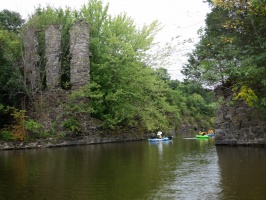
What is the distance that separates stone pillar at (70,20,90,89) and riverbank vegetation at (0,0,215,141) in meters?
0.60

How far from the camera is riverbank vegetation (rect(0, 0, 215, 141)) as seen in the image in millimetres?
21625

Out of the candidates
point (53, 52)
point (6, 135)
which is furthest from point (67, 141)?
point (53, 52)

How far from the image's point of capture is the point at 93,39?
83.5 ft

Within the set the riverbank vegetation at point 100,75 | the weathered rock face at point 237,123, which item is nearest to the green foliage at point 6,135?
the riverbank vegetation at point 100,75

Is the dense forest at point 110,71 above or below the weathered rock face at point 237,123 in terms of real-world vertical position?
above

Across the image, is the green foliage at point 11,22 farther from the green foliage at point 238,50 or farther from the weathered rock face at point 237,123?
the weathered rock face at point 237,123

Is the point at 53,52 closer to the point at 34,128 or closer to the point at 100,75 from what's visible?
the point at 100,75

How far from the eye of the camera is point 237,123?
16.1m

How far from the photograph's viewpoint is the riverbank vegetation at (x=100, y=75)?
2162 cm

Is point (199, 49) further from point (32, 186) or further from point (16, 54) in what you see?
point (16, 54)

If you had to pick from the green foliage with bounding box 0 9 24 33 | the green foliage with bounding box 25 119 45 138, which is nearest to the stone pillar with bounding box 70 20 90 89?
the green foliage with bounding box 25 119 45 138

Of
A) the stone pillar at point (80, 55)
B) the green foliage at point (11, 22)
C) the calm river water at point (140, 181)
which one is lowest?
the calm river water at point (140, 181)

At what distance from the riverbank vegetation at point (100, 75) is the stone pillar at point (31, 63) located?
418 millimetres

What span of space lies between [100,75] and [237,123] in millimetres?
11967
